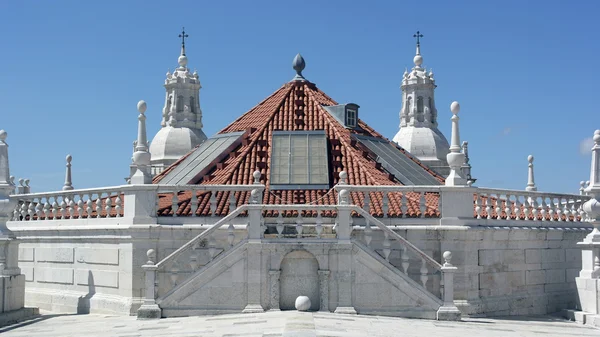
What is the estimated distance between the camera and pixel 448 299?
19.3m

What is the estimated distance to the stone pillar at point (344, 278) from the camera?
19109mm

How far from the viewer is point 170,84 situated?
211ft

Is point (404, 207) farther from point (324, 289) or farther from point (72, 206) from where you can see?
point (72, 206)

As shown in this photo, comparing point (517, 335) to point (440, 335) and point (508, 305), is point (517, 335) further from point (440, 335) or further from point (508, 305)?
point (508, 305)

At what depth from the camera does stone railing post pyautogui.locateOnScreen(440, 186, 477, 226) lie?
68.8 ft

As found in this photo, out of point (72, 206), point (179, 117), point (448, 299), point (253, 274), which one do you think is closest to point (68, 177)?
point (72, 206)

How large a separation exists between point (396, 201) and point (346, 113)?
250 inches

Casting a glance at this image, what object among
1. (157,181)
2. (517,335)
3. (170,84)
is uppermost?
(170,84)

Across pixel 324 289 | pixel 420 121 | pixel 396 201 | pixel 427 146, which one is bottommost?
pixel 324 289

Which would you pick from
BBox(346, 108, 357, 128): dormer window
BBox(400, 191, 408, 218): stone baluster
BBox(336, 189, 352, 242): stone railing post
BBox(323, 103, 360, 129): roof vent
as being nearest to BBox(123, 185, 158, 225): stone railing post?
BBox(336, 189, 352, 242): stone railing post

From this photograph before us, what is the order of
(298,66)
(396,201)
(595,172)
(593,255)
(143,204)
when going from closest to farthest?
(143,204)
(593,255)
(595,172)
(396,201)
(298,66)

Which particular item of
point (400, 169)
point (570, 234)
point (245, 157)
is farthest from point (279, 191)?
point (570, 234)

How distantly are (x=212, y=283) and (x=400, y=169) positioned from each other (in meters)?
9.26

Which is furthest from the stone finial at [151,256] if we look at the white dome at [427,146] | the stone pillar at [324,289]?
the white dome at [427,146]
